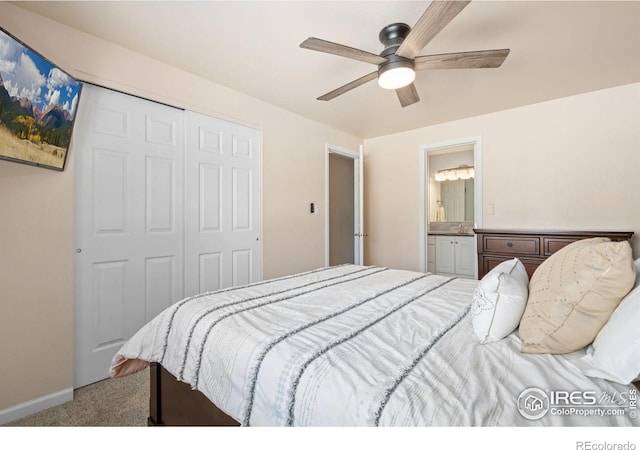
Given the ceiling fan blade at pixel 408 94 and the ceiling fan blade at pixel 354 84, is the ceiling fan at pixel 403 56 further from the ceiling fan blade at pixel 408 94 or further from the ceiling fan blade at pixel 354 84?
the ceiling fan blade at pixel 408 94

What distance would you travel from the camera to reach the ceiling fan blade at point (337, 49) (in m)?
1.56

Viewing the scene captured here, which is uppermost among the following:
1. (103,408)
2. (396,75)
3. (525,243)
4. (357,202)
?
(396,75)

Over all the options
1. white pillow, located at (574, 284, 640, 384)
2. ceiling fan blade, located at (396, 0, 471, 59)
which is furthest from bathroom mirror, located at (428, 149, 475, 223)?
white pillow, located at (574, 284, 640, 384)

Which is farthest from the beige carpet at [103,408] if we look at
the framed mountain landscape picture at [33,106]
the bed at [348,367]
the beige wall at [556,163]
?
the beige wall at [556,163]

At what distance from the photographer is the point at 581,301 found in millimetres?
879

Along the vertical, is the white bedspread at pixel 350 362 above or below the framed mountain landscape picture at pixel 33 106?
below

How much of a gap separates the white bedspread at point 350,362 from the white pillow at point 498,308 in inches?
1.6

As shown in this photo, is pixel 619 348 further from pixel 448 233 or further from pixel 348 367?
pixel 448 233

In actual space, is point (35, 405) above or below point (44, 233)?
below

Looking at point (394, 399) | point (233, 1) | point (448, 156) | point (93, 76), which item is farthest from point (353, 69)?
point (448, 156)

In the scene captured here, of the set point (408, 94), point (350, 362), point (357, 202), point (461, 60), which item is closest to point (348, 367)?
point (350, 362)

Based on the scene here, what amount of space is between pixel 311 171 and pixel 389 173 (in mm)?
1244

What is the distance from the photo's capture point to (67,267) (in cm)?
187

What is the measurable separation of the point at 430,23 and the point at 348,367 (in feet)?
5.03
